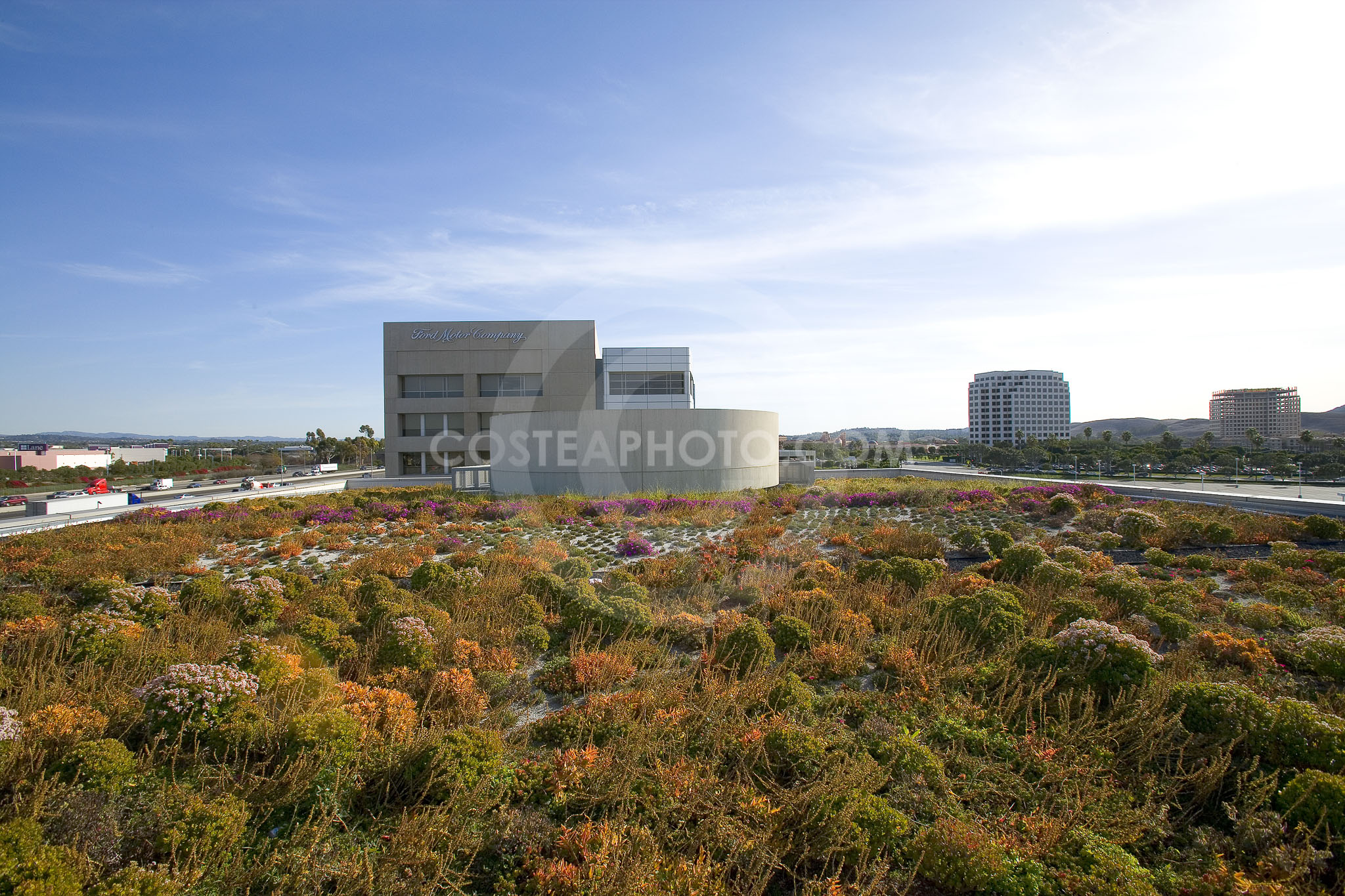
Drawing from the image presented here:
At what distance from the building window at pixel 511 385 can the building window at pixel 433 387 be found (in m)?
1.81

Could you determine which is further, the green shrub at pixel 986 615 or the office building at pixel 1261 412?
the office building at pixel 1261 412

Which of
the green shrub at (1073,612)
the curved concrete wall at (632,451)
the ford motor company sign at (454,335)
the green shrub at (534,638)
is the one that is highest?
the ford motor company sign at (454,335)

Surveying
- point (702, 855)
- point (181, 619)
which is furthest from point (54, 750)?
point (702, 855)

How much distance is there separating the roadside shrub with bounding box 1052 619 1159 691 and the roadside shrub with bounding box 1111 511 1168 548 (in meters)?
7.89

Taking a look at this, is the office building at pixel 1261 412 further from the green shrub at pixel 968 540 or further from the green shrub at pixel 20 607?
the green shrub at pixel 20 607

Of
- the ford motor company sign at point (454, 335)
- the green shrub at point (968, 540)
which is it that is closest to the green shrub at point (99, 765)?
the green shrub at point (968, 540)

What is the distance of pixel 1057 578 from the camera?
28.8 ft

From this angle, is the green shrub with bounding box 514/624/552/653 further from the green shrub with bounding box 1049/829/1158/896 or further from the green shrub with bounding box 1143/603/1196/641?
the green shrub with bounding box 1143/603/1196/641

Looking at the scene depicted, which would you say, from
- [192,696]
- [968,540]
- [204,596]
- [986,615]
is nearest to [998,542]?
[968,540]

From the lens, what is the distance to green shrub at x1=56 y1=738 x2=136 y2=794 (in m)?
3.87

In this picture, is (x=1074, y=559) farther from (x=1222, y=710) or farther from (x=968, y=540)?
(x=1222, y=710)

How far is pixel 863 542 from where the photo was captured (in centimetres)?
1212

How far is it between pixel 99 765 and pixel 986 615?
8.14 m

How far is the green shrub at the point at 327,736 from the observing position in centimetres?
422
